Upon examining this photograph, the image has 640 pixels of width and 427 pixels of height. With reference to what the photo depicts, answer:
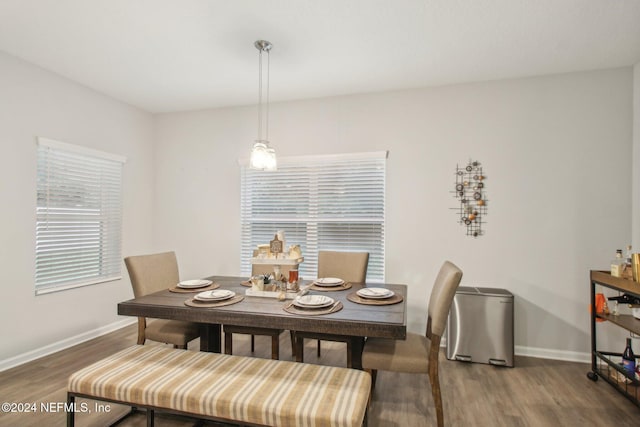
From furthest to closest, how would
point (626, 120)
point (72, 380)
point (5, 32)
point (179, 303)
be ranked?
point (626, 120)
point (5, 32)
point (179, 303)
point (72, 380)

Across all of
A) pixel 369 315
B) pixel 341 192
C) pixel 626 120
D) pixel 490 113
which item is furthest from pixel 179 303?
pixel 626 120

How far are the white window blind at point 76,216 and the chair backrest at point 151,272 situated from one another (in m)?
1.16

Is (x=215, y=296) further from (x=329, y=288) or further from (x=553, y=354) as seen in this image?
(x=553, y=354)

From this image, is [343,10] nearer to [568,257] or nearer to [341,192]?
[341,192]

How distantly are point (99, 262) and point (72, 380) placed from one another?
225cm

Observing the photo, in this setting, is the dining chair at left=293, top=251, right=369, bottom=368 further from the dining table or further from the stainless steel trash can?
the stainless steel trash can

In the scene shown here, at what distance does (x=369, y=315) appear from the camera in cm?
185

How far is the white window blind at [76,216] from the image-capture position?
3.07 m

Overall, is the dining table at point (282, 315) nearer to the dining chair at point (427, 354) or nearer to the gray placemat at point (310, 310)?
the gray placemat at point (310, 310)

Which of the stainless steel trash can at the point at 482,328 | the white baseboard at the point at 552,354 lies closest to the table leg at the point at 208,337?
the stainless steel trash can at the point at 482,328

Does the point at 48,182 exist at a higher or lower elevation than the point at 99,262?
higher

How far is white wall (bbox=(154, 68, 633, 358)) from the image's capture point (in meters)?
2.98

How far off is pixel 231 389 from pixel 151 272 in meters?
1.45

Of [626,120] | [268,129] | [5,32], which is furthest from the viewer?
[268,129]
